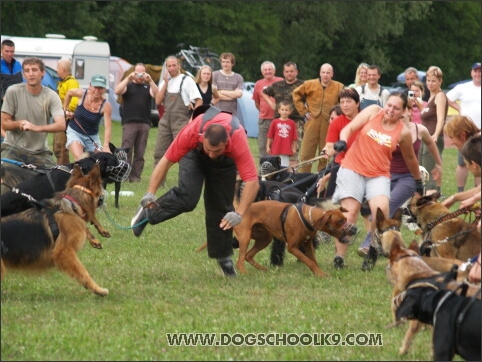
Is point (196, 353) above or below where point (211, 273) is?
above

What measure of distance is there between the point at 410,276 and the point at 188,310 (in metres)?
2.15

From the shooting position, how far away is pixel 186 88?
15453 millimetres

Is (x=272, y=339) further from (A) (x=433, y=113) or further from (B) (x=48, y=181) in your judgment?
(A) (x=433, y=113)

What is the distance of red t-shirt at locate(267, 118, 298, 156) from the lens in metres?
14.9

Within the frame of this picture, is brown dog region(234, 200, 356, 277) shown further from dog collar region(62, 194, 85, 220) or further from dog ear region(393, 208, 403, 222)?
dog collar region(62, 194, 85, 220)

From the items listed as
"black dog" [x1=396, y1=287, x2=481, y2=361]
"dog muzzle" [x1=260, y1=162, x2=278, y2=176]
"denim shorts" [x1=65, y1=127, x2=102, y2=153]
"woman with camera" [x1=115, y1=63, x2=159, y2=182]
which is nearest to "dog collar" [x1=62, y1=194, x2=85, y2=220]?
"black dog" [x1=396, y1=287, x2=481, y2=361]

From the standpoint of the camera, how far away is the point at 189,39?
4359cm

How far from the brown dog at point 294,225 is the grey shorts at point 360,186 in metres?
0.19

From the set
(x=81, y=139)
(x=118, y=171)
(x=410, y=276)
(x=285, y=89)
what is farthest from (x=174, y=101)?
(x=410, y=276)

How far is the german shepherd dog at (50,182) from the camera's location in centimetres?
852

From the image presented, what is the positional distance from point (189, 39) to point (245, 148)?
3615 cm

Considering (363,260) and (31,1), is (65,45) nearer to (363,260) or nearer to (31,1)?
(31,1)

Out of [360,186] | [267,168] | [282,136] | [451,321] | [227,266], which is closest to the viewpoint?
[451,321]

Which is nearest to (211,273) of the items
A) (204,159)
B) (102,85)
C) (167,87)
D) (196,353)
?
(204,159)
